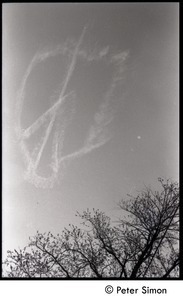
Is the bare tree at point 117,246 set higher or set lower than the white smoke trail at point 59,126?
lower

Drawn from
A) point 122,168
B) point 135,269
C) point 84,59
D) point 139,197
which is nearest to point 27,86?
point 84,59

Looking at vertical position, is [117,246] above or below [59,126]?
below

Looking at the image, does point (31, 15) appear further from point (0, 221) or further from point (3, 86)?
point (0, 221)

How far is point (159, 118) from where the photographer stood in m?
4.74

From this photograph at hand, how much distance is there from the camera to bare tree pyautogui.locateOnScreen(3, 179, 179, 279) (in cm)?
461

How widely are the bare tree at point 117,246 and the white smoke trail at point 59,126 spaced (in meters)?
0.95

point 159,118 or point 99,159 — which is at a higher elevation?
point 159,118

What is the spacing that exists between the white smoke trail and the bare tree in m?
0.95

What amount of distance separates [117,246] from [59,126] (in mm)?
2214

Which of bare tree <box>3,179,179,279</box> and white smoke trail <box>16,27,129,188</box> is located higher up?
white smoke trail <box>16,27,129,188</box>

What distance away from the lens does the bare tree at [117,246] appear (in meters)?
4.61

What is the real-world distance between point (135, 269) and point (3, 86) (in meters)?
3.58

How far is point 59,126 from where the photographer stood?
4.82 meters

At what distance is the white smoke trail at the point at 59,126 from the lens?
4738 millimetres
